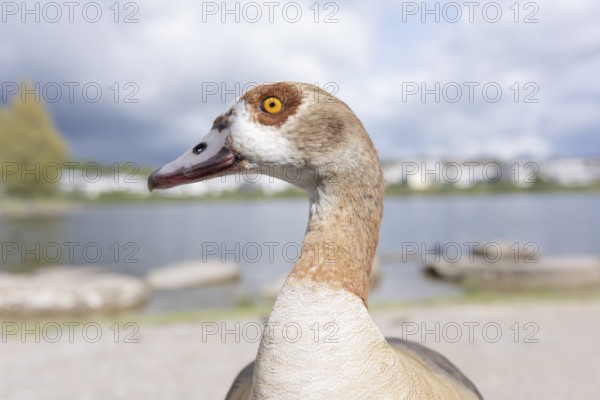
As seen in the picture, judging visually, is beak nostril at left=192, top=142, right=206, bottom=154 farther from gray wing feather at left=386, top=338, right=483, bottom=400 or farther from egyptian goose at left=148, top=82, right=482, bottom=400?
gray wing feather at left=386, top=338, right=483, bottom=400

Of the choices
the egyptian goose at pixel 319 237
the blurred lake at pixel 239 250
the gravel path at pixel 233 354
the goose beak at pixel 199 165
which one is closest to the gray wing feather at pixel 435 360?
the egyptian goose at pixel 319 237

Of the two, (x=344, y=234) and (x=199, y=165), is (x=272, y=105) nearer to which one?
(x=199, y=165)

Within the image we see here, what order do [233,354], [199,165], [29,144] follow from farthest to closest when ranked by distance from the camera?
[29,144], [233,354], [199,165]

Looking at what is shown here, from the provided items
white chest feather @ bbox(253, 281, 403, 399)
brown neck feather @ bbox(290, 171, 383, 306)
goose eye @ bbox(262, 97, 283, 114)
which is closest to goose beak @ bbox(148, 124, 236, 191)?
goose eye @ bbox(262, 97, 283, 114)

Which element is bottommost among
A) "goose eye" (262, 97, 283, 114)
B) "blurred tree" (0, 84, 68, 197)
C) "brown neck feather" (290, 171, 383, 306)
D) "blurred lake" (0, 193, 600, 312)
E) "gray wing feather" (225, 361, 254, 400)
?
"blurred lake" (0, 193, 600, 312)

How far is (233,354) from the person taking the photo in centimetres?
609

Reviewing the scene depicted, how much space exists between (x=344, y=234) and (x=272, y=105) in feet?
1.88

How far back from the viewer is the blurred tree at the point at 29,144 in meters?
40.1

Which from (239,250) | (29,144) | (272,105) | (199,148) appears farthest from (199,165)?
(29,144)

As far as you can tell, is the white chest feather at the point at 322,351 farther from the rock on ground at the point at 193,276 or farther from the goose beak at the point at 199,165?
the rock on ground at the point at 193,276

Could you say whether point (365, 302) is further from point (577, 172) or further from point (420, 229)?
point (577, 172)

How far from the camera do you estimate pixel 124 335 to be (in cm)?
671

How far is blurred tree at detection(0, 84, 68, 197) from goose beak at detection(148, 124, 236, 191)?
42378mm

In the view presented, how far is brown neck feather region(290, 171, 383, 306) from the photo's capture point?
1.55 meters
